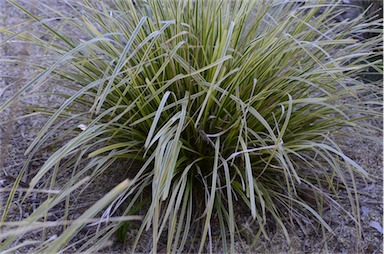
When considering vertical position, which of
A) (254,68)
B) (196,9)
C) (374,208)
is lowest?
(374,208)

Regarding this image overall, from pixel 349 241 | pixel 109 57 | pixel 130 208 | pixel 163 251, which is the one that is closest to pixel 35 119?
pixel 109 57

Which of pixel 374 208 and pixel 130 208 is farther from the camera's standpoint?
pixel 374 208

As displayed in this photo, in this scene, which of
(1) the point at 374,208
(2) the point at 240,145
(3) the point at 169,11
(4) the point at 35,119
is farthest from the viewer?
(4) the point at 35,119

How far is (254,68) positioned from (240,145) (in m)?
0.29

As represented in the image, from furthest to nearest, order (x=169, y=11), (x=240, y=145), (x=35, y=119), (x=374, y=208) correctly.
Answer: (x=35, y=119) < (x=374, y=208) < (x=169, y=11) < (x=240, y=145)

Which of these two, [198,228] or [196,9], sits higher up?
[196,9]

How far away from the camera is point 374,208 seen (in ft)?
6.88

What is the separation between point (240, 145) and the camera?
1.78 meters

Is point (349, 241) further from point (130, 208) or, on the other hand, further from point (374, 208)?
point (130, 208)

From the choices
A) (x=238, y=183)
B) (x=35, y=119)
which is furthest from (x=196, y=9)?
(x=35, y=119)

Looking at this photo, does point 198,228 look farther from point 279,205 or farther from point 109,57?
point 109,57

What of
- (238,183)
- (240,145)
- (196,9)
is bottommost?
(238,183)

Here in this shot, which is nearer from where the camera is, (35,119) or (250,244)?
(250,244)

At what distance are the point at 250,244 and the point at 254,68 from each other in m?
0.66
